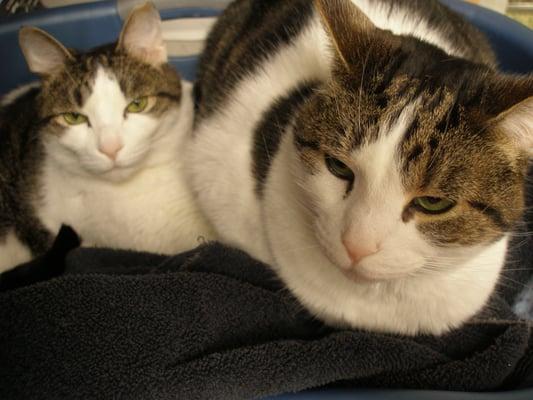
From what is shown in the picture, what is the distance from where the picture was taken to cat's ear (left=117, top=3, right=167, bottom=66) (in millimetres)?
1256

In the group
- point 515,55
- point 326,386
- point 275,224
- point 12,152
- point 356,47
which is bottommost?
point 326,386

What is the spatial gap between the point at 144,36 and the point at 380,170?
2.91 ft

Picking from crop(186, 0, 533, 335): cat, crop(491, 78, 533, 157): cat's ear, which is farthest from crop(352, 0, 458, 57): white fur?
crop(491, 78, 533, 157): cat's ear

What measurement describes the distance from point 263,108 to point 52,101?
567mm

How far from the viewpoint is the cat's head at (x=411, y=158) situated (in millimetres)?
726

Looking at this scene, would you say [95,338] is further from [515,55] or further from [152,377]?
[515,55]

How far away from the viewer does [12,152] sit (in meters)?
1.48

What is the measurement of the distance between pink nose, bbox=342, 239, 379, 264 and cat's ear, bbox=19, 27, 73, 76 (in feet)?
3.16

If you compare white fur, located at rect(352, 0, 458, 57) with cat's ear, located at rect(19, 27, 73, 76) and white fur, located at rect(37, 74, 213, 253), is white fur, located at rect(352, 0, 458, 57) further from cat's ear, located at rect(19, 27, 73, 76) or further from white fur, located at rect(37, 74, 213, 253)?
cat's ear, located at rect(19, 27, 73, 76)

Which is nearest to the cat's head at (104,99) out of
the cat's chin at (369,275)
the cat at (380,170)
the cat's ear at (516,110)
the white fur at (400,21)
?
the cat at (380,170)

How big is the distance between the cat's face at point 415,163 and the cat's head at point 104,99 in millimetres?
609

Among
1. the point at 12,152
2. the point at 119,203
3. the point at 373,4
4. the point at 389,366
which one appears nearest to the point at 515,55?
the point at 373,4

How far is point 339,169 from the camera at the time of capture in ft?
2.67

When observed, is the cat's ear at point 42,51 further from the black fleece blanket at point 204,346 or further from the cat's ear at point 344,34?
the cat's ear at point 344,34
